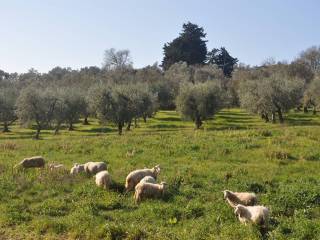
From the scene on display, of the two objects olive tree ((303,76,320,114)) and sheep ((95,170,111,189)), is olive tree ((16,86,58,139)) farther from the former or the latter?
sheep ((95,170,111,189))

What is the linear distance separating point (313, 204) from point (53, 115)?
61232 millimetres

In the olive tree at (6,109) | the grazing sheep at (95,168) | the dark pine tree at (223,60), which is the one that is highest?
the dark pine tree at (223,60)

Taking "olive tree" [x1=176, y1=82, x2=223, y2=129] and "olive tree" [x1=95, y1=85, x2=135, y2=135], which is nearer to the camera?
"olive tree" [x1=95, y1=85, x2=135, y2=135]

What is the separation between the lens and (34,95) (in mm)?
69812

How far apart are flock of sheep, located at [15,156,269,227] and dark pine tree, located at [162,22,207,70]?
126 metres

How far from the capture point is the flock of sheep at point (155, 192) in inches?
481

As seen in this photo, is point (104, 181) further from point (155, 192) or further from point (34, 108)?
point (34, 108)

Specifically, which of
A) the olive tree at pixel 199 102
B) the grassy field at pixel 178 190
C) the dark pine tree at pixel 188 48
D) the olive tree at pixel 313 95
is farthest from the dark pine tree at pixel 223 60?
the grassy field at pixel 178 190

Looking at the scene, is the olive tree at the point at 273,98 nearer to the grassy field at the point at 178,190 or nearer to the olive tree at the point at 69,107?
the olive tree at the point at 69,107

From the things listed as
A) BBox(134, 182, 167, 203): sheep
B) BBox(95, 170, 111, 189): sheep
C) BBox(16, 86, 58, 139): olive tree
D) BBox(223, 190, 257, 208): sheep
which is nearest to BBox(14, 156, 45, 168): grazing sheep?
BBox(95, 170, 111, 189): sheep

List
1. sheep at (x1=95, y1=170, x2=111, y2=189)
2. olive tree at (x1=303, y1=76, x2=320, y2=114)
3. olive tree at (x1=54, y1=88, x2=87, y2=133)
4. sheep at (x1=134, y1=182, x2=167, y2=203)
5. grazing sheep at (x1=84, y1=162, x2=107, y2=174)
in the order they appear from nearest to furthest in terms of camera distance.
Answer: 1. sheep at (x1=134, y1=182, x2=167, y2=203)
2. sheep at (x1=95, y1=170, x2=111, y2=189)
3. grazing sheep at (x1=84, y1=162, x2=107, y2=174)
4. olive tree at (x1=54, y1=88, x2=87, y2=133)
5. olive tree at (x1=303, y1=76, x2=320, y2=114)

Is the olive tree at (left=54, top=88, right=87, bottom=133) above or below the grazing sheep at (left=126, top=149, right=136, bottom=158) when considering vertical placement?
above

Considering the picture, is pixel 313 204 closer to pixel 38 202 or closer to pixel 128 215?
pixel 128 215

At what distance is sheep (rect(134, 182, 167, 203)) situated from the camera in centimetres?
1538
